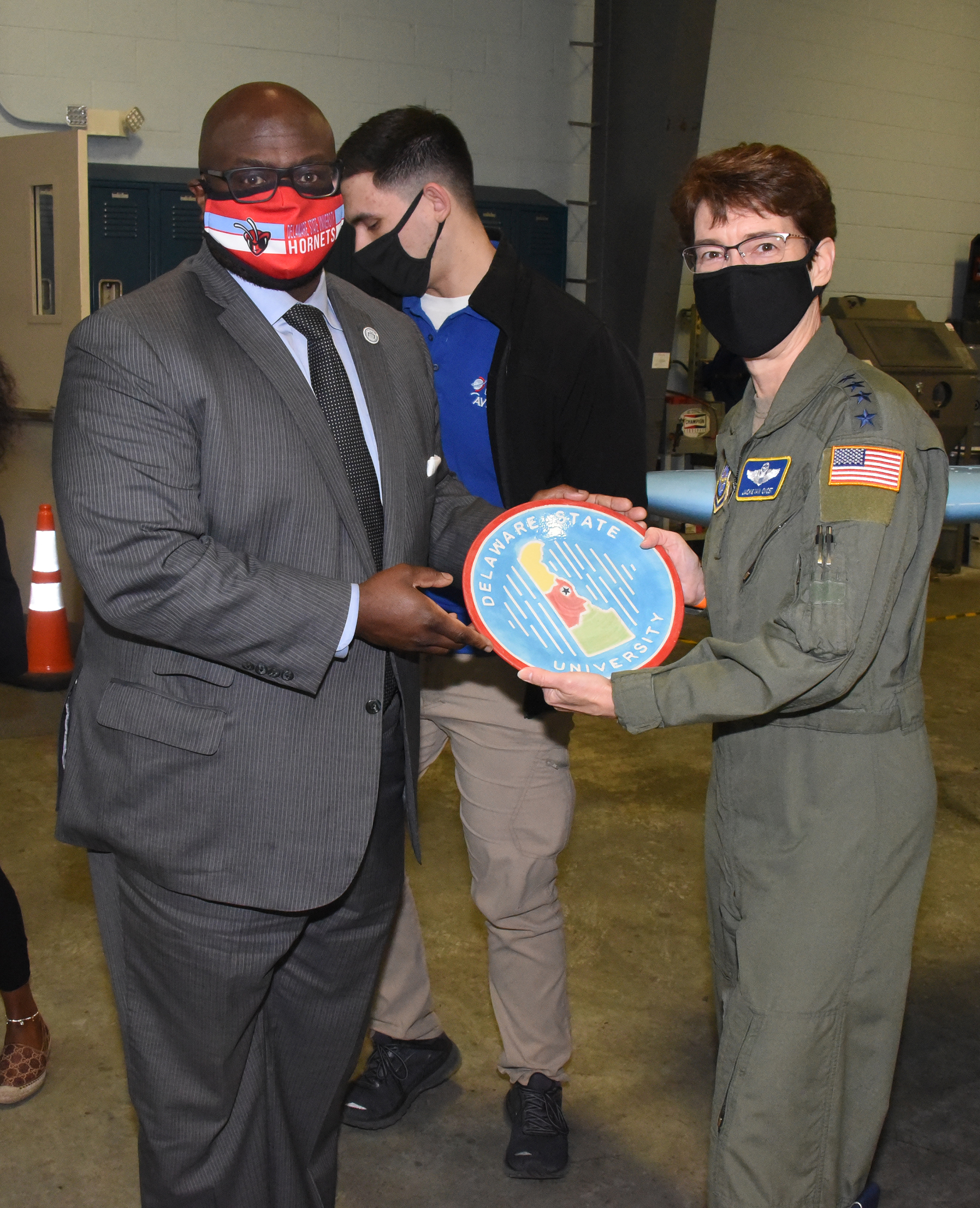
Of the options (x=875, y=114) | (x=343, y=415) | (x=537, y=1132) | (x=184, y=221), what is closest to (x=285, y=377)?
(x=343, y=415)

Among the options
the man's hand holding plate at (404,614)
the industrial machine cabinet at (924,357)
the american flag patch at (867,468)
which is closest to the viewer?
the american flag patch at (867,468)

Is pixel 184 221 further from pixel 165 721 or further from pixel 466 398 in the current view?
pixel 165 721

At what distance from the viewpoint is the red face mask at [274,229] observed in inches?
59.5

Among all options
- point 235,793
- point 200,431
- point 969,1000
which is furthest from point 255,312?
point 969,1000

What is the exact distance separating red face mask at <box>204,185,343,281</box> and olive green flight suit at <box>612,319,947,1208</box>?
663mm

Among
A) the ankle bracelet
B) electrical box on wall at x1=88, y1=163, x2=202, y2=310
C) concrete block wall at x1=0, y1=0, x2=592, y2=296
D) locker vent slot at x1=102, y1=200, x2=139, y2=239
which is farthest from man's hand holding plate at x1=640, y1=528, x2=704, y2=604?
concrete block wall at x1=0, y1=0, x2=592, y2=296

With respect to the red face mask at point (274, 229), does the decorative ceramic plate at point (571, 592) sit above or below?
below

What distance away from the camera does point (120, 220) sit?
5.92 metres

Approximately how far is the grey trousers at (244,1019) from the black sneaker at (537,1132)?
0.44m

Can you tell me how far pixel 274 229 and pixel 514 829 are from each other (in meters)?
1.14

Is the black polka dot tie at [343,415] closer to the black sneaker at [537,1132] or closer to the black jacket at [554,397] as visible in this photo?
the black jacket at [554,397]

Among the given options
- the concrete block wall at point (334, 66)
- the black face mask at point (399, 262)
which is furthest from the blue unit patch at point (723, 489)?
the concrete block wall at point (334, 66)

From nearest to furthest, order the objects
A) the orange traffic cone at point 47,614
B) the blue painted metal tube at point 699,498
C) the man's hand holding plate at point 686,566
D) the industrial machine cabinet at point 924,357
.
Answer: the man's hand holding plate at point 686,566 < the blue painted metal tube at point 699,498 < the orange traffic cone at point 47,614 < the industrial machine cabinet at point 924,357

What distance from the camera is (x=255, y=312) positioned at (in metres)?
1.49
